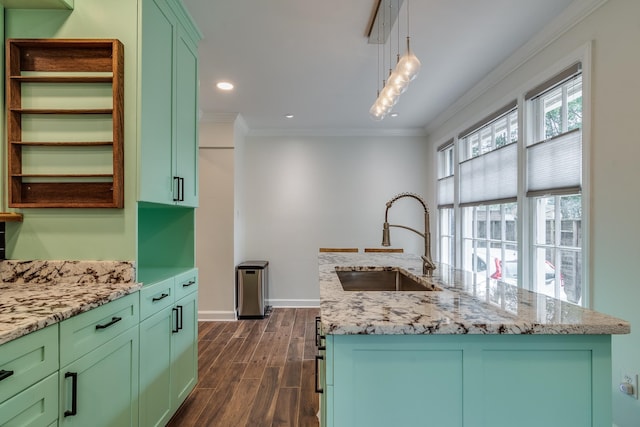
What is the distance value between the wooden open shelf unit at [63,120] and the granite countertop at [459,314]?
1.24 metres

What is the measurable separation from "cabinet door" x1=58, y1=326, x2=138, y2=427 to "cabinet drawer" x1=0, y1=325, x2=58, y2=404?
0.33ft

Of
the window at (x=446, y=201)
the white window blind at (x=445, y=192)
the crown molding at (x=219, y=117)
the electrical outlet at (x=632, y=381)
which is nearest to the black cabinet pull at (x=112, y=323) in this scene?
the electrical outlet at (x=632, y=381)

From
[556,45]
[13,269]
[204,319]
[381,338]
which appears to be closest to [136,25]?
[13,269]

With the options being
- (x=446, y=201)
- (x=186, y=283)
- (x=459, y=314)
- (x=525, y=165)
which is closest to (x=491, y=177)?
(x=525, y=165)

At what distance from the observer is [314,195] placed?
5023 millimetres

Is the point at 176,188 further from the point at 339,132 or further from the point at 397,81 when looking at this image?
the point at 339,132

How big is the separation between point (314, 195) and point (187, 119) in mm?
2934

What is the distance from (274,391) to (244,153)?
3.44 m

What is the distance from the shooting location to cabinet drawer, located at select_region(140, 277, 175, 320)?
1.64 metres

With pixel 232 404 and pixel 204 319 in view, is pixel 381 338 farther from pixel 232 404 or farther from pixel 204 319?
pixel 204 319

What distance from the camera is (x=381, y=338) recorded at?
943 mm

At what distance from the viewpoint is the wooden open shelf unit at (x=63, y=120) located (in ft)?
5.18

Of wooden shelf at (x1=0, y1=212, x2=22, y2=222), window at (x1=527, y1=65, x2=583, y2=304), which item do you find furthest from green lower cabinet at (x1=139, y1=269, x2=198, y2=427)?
window at (x1=527, y1=65, x2=583, y2=304)

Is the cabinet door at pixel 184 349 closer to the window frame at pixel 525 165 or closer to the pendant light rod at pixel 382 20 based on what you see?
the pendant light rod at pixel 382 20
